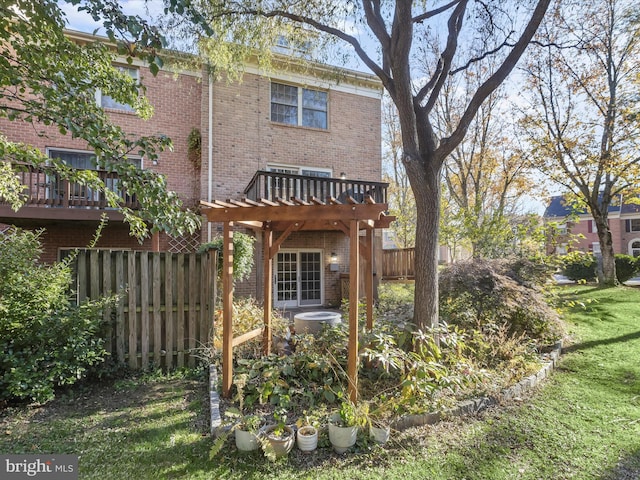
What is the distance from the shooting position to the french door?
11.4 m

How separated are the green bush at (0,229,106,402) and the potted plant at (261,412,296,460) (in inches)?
95.5

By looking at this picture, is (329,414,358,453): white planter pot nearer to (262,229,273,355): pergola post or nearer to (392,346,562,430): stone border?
(392,346,562,430): stone border

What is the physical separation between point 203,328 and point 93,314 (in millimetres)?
1457

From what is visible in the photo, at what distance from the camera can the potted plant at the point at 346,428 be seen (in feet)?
9.70

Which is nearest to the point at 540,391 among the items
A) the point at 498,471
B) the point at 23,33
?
the point at 498,471

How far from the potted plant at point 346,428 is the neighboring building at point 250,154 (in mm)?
7100

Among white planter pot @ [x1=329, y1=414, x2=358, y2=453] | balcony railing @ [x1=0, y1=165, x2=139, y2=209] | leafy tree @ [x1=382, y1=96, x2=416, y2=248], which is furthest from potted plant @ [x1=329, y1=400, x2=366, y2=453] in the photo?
leafy tree @ [x1=382, y1=96, x2=416, y2=248]

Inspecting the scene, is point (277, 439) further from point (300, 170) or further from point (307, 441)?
point (300, 170)

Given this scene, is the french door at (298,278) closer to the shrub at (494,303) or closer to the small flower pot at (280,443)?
the shrub at (494,303)

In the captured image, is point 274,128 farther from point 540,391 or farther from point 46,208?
point 540,391

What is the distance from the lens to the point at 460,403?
368 cm

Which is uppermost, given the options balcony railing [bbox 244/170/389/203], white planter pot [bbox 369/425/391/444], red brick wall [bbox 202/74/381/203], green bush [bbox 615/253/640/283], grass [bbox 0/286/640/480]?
red brick wall [bbox 202/74/381/203]

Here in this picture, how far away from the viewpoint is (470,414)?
3.64m

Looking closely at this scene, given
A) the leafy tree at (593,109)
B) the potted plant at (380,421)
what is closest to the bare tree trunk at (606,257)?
the leafy tree at (593,109)
